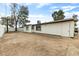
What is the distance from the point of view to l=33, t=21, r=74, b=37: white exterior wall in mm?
3131

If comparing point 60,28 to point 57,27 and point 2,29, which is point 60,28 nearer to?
point 57,27

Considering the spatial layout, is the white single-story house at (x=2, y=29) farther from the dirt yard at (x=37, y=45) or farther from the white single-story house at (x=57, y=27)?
the white single-story house at (x=57, y=27)

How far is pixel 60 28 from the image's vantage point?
3.19 meters

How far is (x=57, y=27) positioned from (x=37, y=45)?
532mm

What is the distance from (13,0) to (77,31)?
4.58 feet

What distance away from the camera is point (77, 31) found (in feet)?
10.4

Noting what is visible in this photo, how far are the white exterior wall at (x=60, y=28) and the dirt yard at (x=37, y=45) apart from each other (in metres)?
0.10

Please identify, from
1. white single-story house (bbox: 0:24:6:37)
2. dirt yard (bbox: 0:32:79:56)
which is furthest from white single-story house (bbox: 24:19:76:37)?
white single-story house (bbox: 0:24:6:37)

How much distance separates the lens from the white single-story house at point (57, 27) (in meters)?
3.13

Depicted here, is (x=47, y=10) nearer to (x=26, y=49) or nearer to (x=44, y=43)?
(x=44, y=43)

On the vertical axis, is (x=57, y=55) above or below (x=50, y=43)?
below

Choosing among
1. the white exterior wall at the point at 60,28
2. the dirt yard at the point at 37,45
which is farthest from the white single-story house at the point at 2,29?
the white exterior wall at the point at 60,28

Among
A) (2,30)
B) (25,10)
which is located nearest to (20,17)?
(25,10)

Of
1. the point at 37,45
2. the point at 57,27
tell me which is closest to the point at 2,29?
the point at 37,45
